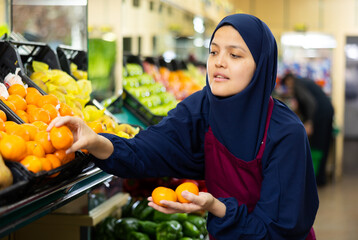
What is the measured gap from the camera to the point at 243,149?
1721 millimetres

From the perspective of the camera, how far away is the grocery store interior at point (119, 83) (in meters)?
1.55

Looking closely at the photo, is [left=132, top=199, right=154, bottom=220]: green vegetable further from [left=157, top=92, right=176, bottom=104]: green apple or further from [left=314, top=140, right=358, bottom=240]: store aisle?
[left=314, top=140, right=358, bottom=240]: store aisle

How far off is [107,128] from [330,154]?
7.29m

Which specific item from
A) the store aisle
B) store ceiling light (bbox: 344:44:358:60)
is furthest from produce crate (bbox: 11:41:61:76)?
store ceiling light (bbox: 344:44:358:60)

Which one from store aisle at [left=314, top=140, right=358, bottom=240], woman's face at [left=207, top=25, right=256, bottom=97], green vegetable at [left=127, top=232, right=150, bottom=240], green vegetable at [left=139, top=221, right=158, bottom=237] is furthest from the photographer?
store aisle at [left=314, top=140, right=358, bottom=240]

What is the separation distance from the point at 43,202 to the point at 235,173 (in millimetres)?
693

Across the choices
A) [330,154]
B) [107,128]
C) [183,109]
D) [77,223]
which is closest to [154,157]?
[183,109]

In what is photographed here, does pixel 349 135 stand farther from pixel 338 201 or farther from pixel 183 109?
pixel 183 109

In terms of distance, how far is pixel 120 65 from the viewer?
11.7 ft

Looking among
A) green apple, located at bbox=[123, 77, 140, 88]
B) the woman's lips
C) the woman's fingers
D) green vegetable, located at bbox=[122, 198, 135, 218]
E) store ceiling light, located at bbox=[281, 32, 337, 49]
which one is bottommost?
green vegetable, located at bbox=[122, 198, 135, 218]

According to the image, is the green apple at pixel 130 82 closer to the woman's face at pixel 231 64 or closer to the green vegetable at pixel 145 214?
the green vegetable at pixel 145 214

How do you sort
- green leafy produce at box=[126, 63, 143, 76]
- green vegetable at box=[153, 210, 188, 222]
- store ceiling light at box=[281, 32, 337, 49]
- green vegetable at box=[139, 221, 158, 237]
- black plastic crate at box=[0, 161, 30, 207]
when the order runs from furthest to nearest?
store ceiling light at box=[281, 32, 337, 49] → green leafy produce at box=[126, 63, 143, 76] → green vegetable at box=[153, 210, 188, 222] → green vegetable at box=[139, 221, 158, 237] → black plastic crate at box=[0, 161, 30, 207]

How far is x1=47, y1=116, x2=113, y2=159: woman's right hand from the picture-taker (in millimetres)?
1470

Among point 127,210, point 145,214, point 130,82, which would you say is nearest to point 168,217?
point 145,214
